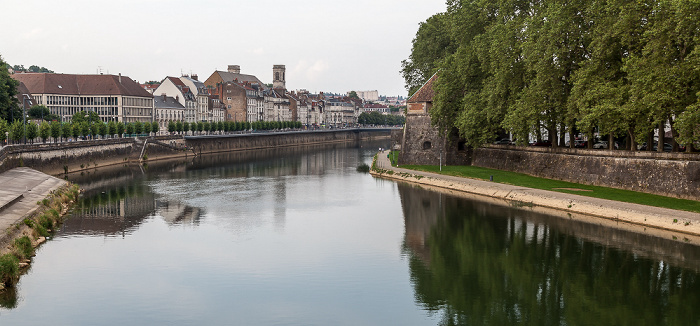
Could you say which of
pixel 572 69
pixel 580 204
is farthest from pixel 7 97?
pixel 580 204

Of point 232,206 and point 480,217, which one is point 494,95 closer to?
point 480,217

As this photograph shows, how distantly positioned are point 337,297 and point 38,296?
36.9 feet

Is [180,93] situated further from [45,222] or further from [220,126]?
[45,222]

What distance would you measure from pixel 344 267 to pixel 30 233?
52.5ft

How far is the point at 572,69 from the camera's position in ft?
173

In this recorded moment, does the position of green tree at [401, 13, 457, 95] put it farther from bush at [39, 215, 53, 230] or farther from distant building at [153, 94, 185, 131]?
distant building at [153, 94, 185, 131]

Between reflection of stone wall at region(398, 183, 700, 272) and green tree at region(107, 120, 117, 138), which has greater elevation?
green tree at region(107, 120, 117, 138)

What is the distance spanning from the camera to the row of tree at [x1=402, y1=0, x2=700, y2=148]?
41625 mm

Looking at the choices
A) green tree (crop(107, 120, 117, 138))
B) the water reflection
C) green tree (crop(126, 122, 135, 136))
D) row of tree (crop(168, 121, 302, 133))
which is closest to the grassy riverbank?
the water reflection

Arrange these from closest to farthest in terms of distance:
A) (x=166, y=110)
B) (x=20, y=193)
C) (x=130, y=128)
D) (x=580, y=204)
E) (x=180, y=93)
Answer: (x=20, y=193), (x=580, y=204), (x=130, y=128), (x=166, y=110), (x=180, y=93)

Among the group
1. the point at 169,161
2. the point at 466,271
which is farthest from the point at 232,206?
the point at 169,161

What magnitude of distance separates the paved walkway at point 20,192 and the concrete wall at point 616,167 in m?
36.9

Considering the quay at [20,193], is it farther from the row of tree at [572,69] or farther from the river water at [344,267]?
→ the row of tree at [572,69]

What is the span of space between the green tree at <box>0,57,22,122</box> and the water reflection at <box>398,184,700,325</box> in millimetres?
50216
